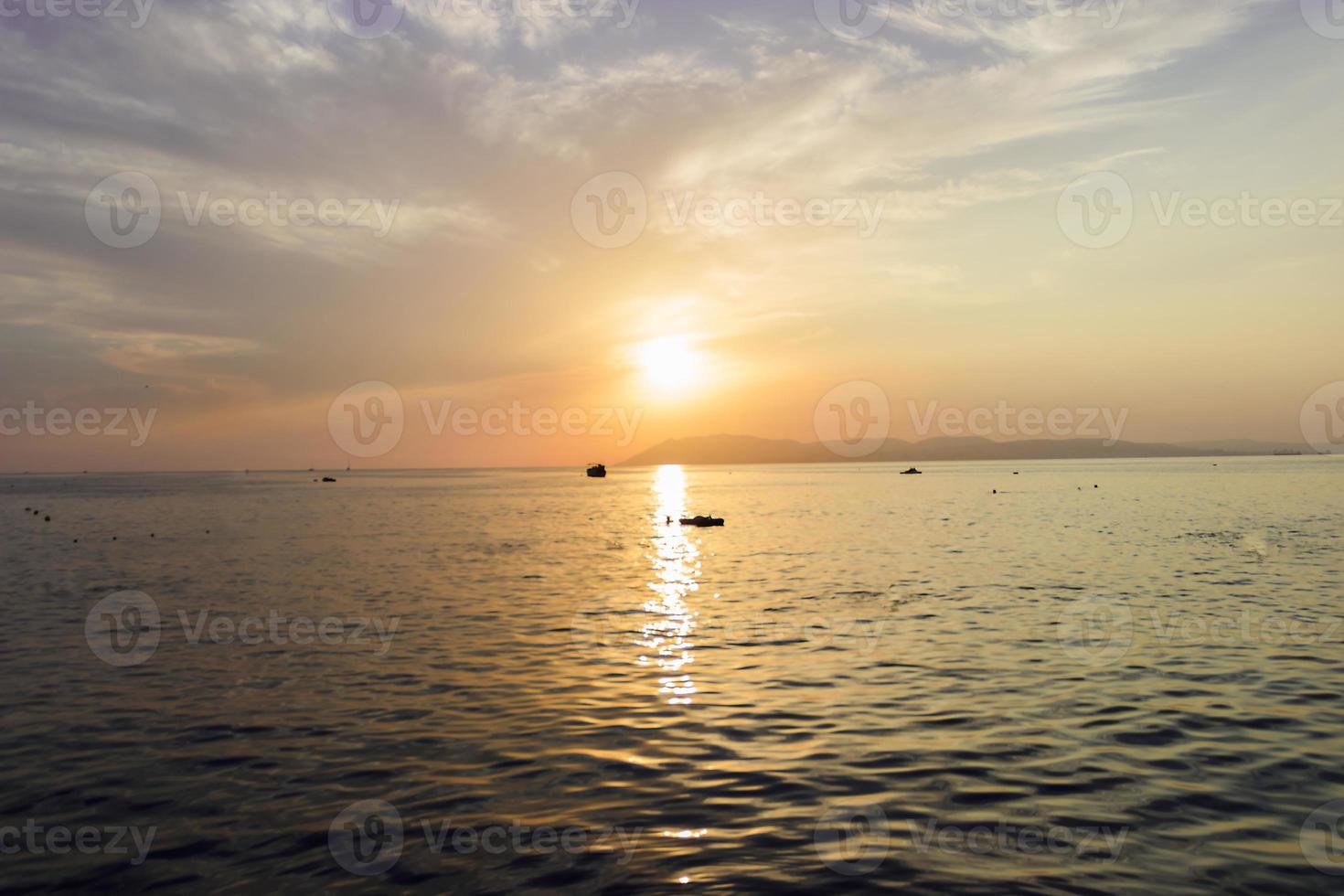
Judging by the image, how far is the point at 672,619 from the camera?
1160 inches

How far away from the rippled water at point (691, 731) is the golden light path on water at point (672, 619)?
176 mm

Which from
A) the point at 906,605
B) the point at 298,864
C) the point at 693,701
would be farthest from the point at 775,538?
the point at 298,864

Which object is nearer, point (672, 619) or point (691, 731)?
point (691, 731)

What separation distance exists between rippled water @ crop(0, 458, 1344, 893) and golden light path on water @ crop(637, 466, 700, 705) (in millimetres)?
176

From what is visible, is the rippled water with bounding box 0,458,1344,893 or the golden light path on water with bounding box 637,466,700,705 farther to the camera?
the golden light path on water with bounding box 637,466,700,705

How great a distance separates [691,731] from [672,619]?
13188mm

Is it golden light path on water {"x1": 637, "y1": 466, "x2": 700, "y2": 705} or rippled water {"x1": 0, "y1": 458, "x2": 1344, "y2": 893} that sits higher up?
rippled water {"x1": 0, "y1": 458, "x2": 1344, "y2": 893}

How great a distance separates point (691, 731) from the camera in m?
16.3

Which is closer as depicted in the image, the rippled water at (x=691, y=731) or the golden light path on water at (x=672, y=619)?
the rippled water at (x=691, y=731)

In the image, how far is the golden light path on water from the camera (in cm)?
2053

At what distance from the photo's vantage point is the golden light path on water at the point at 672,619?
67.4 ft

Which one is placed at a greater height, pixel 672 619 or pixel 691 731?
pixel 691 731

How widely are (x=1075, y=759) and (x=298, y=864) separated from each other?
1239 centimetres

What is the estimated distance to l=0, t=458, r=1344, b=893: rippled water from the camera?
10703 millimetres
